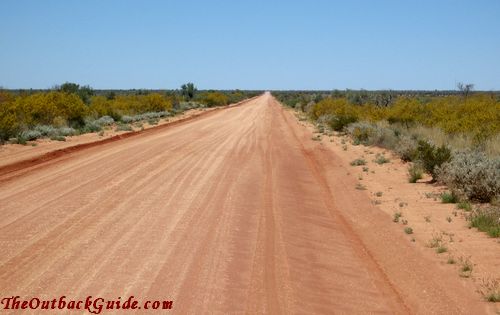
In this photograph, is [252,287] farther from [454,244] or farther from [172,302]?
[454,244]

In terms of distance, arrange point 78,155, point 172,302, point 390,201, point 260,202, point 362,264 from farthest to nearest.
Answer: point 78,155, point 390,201, point 260,202, point 362,264, point 172,302

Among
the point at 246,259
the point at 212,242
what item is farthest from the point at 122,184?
the point at 246,259

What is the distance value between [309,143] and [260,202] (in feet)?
50.9

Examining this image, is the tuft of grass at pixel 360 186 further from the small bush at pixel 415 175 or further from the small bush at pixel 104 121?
the small bush at pixel 104 121

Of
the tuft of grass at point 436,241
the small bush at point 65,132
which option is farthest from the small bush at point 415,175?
the small bush at point 65,132

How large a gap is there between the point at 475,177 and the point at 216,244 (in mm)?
7038

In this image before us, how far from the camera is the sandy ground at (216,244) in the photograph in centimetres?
696

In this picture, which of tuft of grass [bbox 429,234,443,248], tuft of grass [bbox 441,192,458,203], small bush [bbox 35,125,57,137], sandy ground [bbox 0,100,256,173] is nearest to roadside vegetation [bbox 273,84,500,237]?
tuft of grass [bbox 441,192,458,203]

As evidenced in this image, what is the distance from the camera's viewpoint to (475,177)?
1277cm

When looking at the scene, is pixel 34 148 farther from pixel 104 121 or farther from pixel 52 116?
pixel 104 121

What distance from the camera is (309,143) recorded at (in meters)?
27.8

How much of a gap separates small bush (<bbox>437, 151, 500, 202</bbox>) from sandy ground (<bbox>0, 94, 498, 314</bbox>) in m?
1.71

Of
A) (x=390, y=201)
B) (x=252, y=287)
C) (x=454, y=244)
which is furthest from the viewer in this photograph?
(x=390, y=201)

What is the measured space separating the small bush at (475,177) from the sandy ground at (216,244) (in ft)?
5.61
